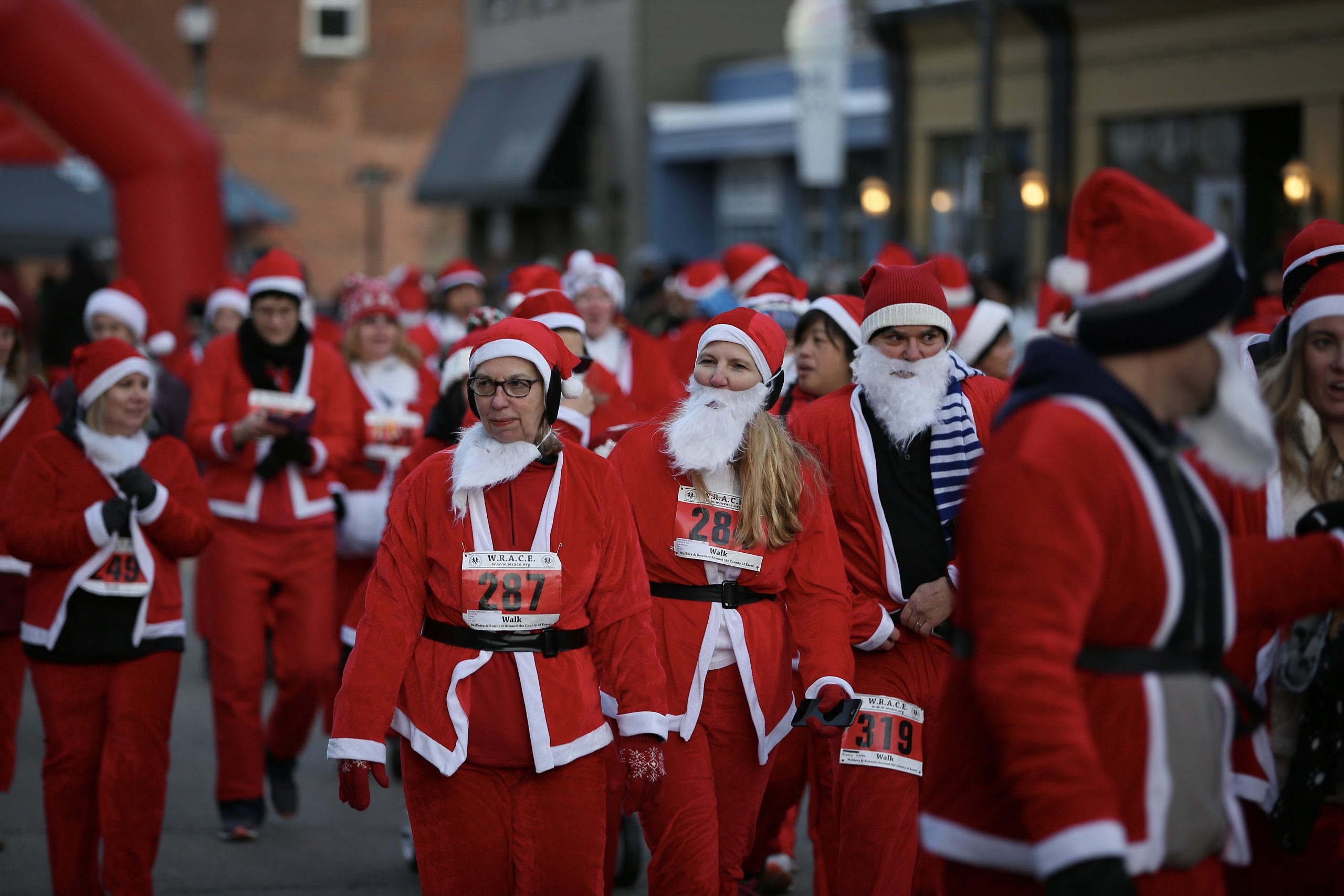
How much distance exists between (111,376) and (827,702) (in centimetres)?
293

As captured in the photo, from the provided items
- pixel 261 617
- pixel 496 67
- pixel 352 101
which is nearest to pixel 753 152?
pixel 496 67

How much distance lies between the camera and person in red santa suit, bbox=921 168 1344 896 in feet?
10.0

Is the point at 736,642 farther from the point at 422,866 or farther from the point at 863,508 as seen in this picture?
the point at 422,866

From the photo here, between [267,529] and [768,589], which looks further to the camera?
[267,529]

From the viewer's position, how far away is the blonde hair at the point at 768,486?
532 cm

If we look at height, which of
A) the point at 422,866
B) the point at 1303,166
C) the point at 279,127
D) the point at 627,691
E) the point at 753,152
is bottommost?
the point at 422,866

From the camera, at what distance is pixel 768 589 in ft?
17.7

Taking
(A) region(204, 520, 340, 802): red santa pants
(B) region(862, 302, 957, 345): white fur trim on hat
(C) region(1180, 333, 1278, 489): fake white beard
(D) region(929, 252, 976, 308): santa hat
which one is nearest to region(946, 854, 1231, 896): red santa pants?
(C) region(1180, 333, 1278, 489): fake white beard

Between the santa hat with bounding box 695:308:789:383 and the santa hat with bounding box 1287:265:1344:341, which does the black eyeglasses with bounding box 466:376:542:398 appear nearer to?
the santa hat with bounding box 695:308:789:383

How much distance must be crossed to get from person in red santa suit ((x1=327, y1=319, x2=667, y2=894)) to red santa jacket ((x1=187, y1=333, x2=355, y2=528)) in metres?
3.22

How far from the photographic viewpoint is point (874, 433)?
5.64m

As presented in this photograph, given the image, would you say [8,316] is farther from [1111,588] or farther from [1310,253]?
[1111,588]

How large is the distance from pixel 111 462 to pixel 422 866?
2391 millimetres

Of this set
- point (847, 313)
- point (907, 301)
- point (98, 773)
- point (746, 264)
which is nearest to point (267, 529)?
point (98, 773)
